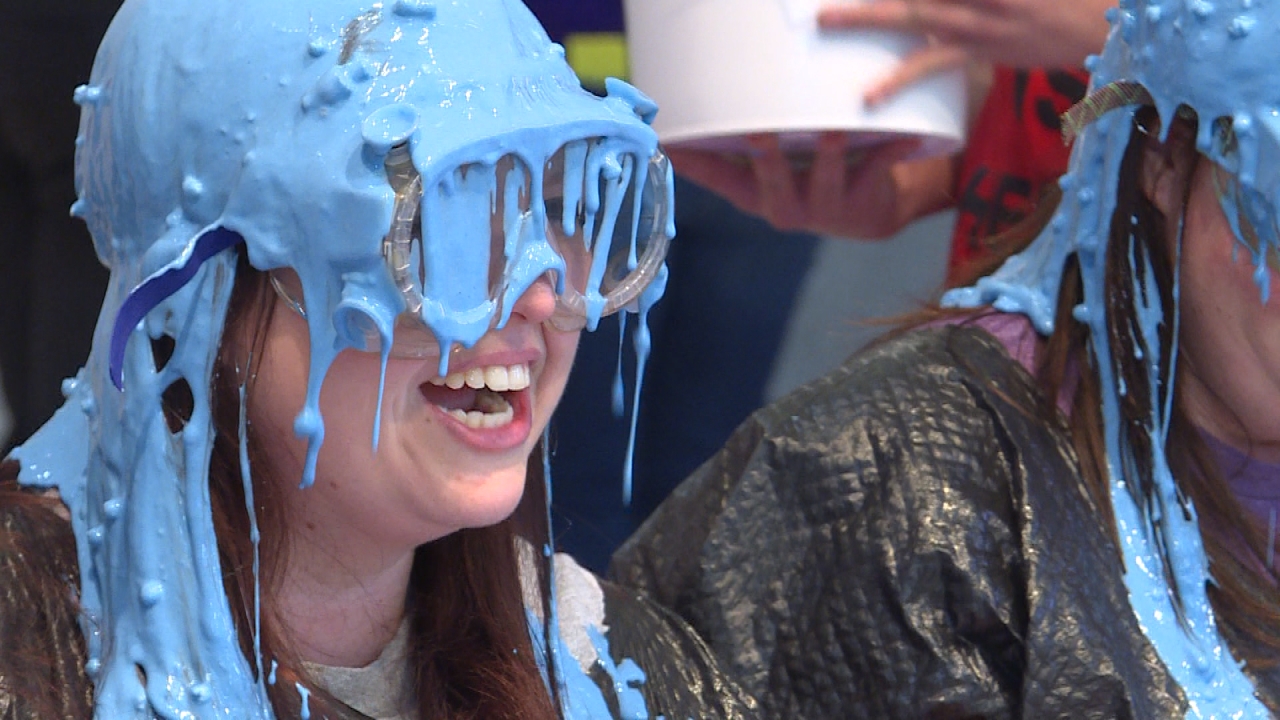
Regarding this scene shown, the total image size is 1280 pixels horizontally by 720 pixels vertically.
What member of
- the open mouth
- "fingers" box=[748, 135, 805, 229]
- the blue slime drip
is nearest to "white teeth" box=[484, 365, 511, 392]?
the open mouth

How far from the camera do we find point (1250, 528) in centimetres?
141

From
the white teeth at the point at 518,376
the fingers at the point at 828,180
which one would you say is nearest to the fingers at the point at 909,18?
the fingers at the point at 828,180

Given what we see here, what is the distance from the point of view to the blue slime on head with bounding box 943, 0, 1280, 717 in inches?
49.5

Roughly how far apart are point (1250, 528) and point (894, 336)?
1.13ft

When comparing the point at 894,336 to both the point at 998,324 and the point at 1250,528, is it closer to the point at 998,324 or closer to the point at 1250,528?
the point at 998,324

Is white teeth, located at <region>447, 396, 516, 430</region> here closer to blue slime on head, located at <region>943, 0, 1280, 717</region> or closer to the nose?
the nose

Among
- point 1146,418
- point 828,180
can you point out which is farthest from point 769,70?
point 1146,418

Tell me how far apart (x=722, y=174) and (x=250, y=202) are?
836 millimetres

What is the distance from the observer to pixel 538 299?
1022 millimetres

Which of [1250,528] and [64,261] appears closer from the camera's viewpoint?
[1250,528]

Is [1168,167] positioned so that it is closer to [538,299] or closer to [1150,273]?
[1150,273]

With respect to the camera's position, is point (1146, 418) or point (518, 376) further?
point (1146, 418)

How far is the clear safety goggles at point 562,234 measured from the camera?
959mm

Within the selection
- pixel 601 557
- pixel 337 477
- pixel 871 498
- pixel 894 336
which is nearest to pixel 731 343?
pixel 601 557
